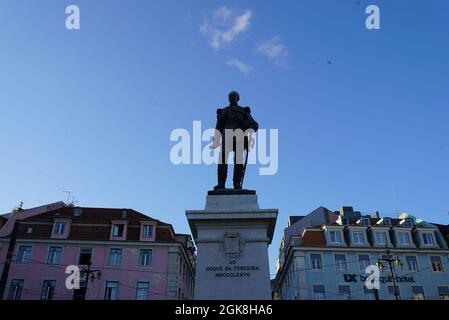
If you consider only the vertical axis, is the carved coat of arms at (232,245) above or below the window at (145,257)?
below

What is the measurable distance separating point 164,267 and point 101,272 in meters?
6.68

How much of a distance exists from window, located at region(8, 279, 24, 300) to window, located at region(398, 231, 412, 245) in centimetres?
4277

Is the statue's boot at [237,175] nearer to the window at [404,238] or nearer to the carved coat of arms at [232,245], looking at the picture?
the carved coat of arms at [232,245]

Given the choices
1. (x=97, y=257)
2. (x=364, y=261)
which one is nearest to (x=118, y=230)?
(x=97, y=257)

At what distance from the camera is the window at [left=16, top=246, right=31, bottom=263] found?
150ft

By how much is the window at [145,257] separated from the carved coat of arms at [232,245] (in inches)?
1521

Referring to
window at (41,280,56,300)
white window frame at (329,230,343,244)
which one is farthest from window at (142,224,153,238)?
white window frame at (329,230,343,244)

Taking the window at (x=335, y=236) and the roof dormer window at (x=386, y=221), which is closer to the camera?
the window at (x=335, y=236)

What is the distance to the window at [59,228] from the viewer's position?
47344 millimetres

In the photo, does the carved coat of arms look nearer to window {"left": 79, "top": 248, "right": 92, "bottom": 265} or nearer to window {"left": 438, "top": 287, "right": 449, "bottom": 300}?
window {"left": 79, "top": 248, "right": 92, "bottom": 265}

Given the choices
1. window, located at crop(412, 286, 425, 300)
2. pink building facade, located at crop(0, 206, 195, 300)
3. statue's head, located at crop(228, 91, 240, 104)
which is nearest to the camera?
statue's head, located at crop(228, 91, 240, 104)

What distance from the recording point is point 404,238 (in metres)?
50.7

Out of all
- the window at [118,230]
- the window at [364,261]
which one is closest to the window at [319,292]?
the window at [364,261]

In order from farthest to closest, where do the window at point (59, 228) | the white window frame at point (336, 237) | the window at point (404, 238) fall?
the window at point (404, 238)
the white window frame at point (336, 237)
the window at point (59, 228)
